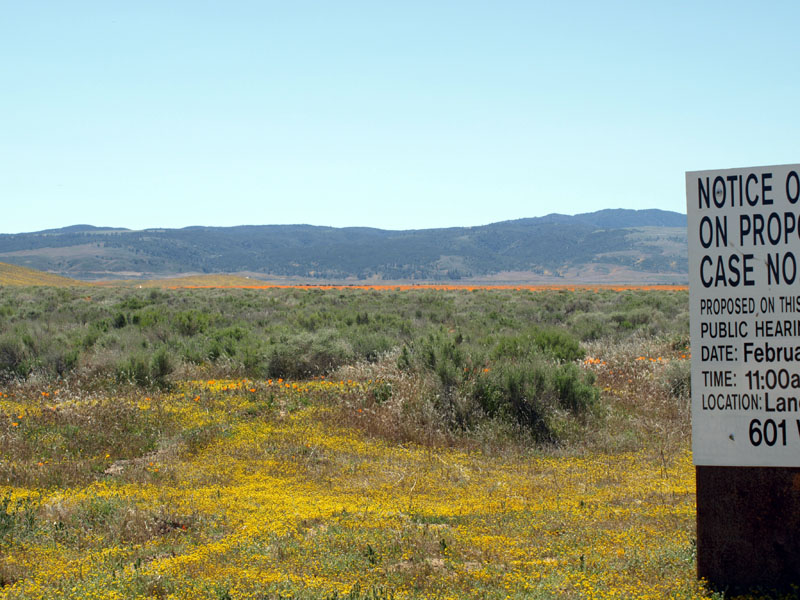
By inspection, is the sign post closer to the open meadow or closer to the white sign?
the white sign

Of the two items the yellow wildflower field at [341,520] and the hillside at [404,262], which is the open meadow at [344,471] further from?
the hillside at [404,262]

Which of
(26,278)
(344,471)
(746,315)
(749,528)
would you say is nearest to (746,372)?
(746,315)

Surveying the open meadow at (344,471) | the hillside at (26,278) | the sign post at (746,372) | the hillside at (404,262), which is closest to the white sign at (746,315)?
the sign post at (746,372)

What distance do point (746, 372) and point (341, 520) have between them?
11.7 ft

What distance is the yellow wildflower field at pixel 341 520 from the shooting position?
495 centimetres

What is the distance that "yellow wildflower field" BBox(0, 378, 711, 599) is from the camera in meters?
4.95

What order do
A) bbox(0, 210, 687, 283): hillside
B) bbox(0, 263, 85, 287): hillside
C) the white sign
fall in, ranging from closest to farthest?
the white sign
bbox(0, 263, 85, 287): hillside
bbox(0, 210, 687, 283): hillside

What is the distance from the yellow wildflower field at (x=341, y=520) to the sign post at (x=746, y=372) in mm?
492

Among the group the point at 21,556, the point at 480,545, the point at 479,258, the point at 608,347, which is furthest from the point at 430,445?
the point at 479,258

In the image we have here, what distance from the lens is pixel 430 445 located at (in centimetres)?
920

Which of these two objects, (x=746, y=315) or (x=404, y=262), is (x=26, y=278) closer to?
(x=746, y=315)

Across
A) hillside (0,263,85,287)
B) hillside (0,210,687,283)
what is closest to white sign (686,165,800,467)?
hillside (0,263,85,287)

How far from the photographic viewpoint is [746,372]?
475cm

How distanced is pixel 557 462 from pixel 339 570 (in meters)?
3.91
